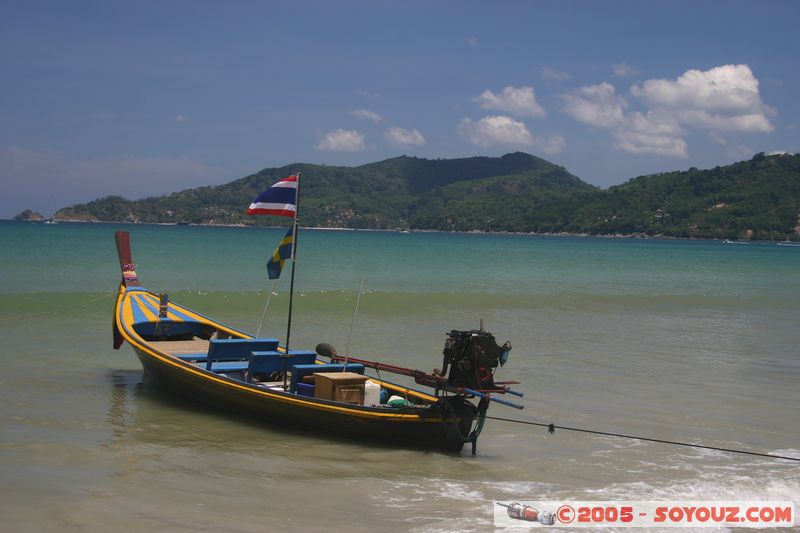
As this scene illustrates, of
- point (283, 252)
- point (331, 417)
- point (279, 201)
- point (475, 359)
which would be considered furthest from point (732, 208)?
point (331, 417)

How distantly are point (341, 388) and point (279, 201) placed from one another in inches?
137

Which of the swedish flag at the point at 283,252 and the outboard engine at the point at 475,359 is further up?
the swedish flag at the point at 283,252

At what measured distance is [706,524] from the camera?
843 centimetres

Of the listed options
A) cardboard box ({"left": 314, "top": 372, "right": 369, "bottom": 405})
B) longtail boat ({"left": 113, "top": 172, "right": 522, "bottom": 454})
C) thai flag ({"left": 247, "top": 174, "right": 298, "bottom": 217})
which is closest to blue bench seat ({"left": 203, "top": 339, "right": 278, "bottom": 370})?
longtail boat ({"left": 113, "top": 172, "right": 522, "bottom": 454})

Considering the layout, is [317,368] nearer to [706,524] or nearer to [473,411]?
[473,411]

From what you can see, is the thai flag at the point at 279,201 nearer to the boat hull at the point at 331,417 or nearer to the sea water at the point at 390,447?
the boat hull at the point at 331,417

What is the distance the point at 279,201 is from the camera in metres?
12.9

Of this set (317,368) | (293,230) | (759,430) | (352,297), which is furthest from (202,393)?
(352,297)

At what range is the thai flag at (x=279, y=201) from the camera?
12.9m

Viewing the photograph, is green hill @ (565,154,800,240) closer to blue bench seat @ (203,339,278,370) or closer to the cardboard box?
blue bench seat @ (203,339,278,370)

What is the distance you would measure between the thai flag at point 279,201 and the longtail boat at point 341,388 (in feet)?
7.70

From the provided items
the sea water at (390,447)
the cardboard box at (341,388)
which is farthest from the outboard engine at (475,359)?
the cardboard box at (341,388)

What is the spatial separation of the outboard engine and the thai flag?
12.6 feet

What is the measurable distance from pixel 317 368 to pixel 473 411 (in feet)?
8.76
